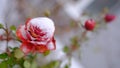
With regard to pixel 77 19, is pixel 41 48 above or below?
below

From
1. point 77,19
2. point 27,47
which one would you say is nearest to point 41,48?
point 27,47

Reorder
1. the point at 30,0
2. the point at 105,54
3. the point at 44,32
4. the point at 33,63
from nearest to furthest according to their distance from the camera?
the point at 44,32, the point at 33,63, the point at 30,0, the point at 105,54

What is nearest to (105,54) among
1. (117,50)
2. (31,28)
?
(117,50)

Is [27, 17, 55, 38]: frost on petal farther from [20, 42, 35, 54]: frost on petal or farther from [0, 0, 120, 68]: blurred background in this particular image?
[0, 0, 120, 68]: blurred background

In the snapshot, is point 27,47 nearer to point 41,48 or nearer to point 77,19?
point 41,48

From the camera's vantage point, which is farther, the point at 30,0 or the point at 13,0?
the point at 30,0

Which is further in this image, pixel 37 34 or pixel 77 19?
pixel 77 19

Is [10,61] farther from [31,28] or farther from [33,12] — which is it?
[33,12]
